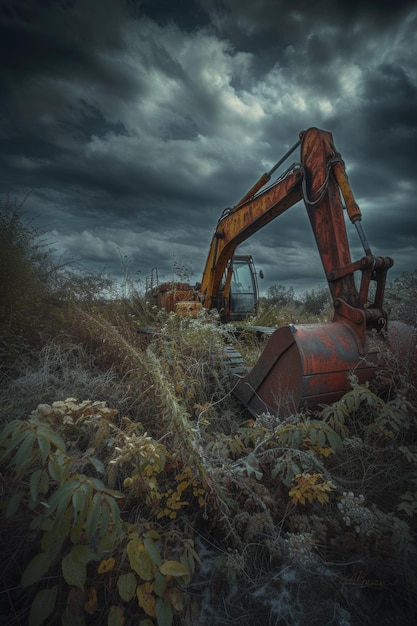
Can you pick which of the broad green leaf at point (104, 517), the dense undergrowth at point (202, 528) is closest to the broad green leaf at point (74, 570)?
the dense undergrowth at point (202, 528)

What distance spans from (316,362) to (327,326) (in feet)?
1.62

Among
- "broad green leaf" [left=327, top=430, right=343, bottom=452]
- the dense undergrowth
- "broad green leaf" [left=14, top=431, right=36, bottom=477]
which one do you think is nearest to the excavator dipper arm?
the dense undergrowth

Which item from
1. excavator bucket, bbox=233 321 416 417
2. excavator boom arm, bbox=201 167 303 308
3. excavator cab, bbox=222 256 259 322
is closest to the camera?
excavator bucket, bbox=233 321 416 417

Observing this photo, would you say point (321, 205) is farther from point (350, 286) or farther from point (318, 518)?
point (318, 518)

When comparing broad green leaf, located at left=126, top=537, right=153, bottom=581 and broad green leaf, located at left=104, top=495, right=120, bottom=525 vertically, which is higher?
broad green leaf, located at left=104, top=495, right=120, bottom=525

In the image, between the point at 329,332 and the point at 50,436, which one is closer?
the point at 50,436

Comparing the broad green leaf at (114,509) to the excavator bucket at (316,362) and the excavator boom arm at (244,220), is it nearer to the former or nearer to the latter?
the excavator bucket at (316,362)

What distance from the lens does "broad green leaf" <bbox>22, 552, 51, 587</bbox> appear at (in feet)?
3.20

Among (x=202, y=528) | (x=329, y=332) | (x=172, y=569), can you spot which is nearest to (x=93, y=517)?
(x=172, y=569)

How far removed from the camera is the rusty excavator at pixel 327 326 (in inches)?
101

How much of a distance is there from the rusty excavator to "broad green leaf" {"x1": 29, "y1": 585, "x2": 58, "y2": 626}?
1857 mm

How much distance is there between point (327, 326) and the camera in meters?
2.84

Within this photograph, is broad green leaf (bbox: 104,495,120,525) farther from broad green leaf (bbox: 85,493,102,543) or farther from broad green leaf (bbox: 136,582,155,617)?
broad green leaf (bbox: 136,582,155,617)

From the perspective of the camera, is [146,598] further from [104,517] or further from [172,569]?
[104,517]
